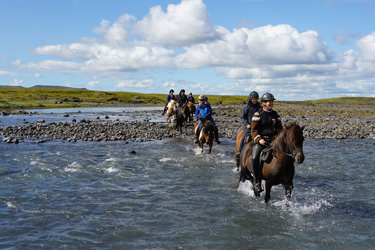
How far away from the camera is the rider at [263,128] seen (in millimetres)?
9219

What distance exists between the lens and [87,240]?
7512mm

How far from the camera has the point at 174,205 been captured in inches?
395

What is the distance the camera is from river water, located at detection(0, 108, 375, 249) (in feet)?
24.8

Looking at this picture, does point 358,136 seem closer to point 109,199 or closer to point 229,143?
point 229,143

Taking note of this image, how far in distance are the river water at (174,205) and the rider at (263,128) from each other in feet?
5.30

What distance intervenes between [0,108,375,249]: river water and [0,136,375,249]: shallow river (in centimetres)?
3

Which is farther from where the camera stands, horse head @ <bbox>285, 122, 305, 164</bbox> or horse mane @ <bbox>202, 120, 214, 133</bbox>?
horse mane @ <bbox>202, 120, 214, 133</bbox>

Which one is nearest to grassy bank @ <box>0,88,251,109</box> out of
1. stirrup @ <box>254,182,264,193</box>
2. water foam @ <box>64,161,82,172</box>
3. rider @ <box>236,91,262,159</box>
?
water foam @ <box>64,161,82,172</box>

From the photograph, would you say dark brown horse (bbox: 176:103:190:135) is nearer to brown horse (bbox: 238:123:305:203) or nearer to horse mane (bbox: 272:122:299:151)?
brown horse (bbox: 238:123:305:203)

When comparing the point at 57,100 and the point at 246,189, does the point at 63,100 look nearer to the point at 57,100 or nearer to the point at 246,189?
the point at 57,100

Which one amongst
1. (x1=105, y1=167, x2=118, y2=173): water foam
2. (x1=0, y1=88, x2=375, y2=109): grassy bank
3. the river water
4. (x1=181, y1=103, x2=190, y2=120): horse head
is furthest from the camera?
(x1=0, y1=88, x2=375, y2=109): grassy bank

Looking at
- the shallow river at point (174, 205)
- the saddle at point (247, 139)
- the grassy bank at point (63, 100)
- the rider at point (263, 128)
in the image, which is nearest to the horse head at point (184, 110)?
the shallow river at point (174, 205)

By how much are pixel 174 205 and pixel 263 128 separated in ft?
12.4

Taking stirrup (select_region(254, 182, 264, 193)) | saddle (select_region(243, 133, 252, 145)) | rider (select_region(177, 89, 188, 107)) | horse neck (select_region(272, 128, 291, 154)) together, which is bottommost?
stirrup (select_region(254, 182, 264, 193))
